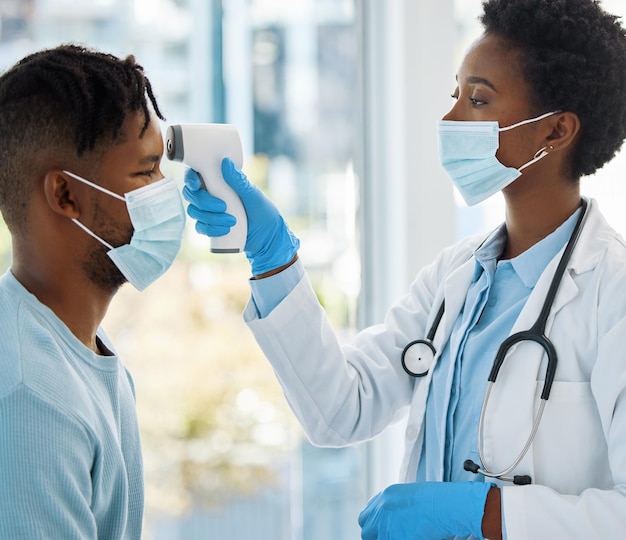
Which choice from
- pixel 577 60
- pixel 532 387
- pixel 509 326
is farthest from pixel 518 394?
pixel 577 60

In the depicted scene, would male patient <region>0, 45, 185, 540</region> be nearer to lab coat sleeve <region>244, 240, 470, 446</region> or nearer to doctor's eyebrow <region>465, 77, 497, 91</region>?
lab coat sleeve <region>244, 240, 470, 446</region>

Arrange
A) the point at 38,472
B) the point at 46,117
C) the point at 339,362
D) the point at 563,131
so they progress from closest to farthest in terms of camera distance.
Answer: the point at 38,472
the point at 46,117
the point at 563,131
the point at 339,362

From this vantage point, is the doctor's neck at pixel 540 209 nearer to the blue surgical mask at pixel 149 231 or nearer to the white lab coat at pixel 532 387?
the white lab coat at pixel 532 387

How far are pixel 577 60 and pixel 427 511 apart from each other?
0.86m

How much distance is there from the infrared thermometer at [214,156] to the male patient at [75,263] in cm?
4

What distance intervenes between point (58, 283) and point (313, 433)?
630 mm

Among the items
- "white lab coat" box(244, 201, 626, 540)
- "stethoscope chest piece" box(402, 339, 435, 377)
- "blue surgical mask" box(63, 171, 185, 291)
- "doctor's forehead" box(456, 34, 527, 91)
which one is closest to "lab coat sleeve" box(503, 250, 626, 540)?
"white lab coat" box(244, 201, 626, 540)

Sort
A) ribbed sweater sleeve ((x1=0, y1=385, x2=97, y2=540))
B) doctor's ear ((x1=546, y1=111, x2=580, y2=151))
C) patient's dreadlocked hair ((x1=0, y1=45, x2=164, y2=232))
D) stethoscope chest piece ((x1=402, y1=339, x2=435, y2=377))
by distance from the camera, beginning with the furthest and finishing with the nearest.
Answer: stethoscope chest piece ((x1=402, y1=339, x2=435, y2=377)) < doctor's ear ((x1=546, y1=111, x2=580, y2=151)) < patient's dreadlocked hair ((x1=0, y1=45, x2=164, y2=232)) < ribbed sweater sleeve ((x1=0, y1=385, x2=97, y2=540))

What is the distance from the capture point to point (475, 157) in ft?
4.75

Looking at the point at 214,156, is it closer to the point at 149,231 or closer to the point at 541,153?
the point at 149,231

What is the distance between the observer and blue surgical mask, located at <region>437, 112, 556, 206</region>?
1430mm

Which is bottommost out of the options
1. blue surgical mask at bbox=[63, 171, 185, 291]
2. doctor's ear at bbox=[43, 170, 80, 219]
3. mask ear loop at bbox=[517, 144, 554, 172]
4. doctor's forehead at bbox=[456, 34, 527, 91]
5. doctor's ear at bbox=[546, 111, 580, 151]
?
blue surgical mask at bbox=[63, 171, 185, 291]

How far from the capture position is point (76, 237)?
4.04ft

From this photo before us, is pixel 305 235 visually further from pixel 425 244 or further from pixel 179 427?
pixel 179 427
